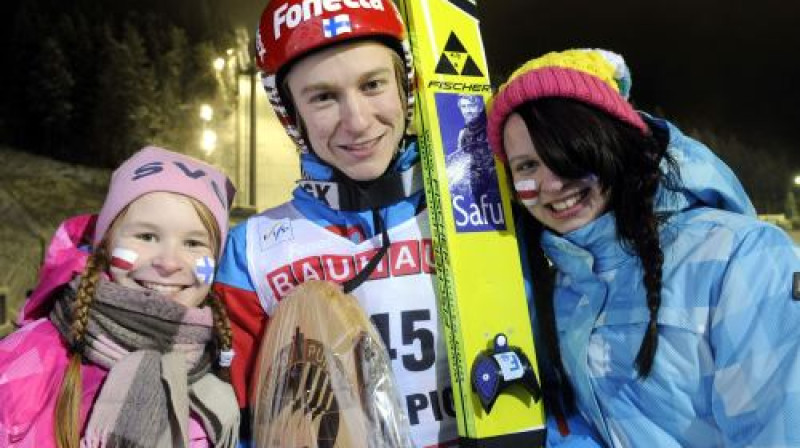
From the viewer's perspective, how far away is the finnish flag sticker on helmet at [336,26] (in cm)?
171

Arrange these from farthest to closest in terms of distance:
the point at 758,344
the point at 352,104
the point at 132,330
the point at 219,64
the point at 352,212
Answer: the point at 219,64, the point at 352,212, the point at 352,104, the point at 132,330, the point at 758,344

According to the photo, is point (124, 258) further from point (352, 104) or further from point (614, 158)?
point (614, 158)

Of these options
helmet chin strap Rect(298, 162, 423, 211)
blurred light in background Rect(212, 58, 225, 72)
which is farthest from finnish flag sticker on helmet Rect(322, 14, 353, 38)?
blurred light in background Rect(212, 58, 225, 72)

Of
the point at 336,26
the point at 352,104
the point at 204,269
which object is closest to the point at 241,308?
the point at 204,269

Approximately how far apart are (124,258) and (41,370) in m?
0.33

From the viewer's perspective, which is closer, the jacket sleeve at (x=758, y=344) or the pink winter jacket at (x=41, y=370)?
the jacket sleeve at (x=758, y=344)

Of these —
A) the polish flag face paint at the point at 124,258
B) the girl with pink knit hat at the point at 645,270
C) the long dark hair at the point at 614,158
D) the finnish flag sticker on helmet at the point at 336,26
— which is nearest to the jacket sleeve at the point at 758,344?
the girl with pink knit hat at the point at 645,270

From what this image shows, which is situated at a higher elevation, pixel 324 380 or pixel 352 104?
pixel 352 104

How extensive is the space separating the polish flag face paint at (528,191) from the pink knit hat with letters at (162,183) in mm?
869

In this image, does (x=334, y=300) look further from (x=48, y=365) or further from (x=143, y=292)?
(x=48, y=365)

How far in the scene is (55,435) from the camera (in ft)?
4.50

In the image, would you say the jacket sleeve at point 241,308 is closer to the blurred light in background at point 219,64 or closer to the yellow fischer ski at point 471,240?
the yellow fischer ski at point 471,240

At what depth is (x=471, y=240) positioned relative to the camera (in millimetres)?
1769

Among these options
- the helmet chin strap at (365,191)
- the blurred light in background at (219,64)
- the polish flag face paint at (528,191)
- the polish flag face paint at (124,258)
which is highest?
the blurred light in background at (219,64)
